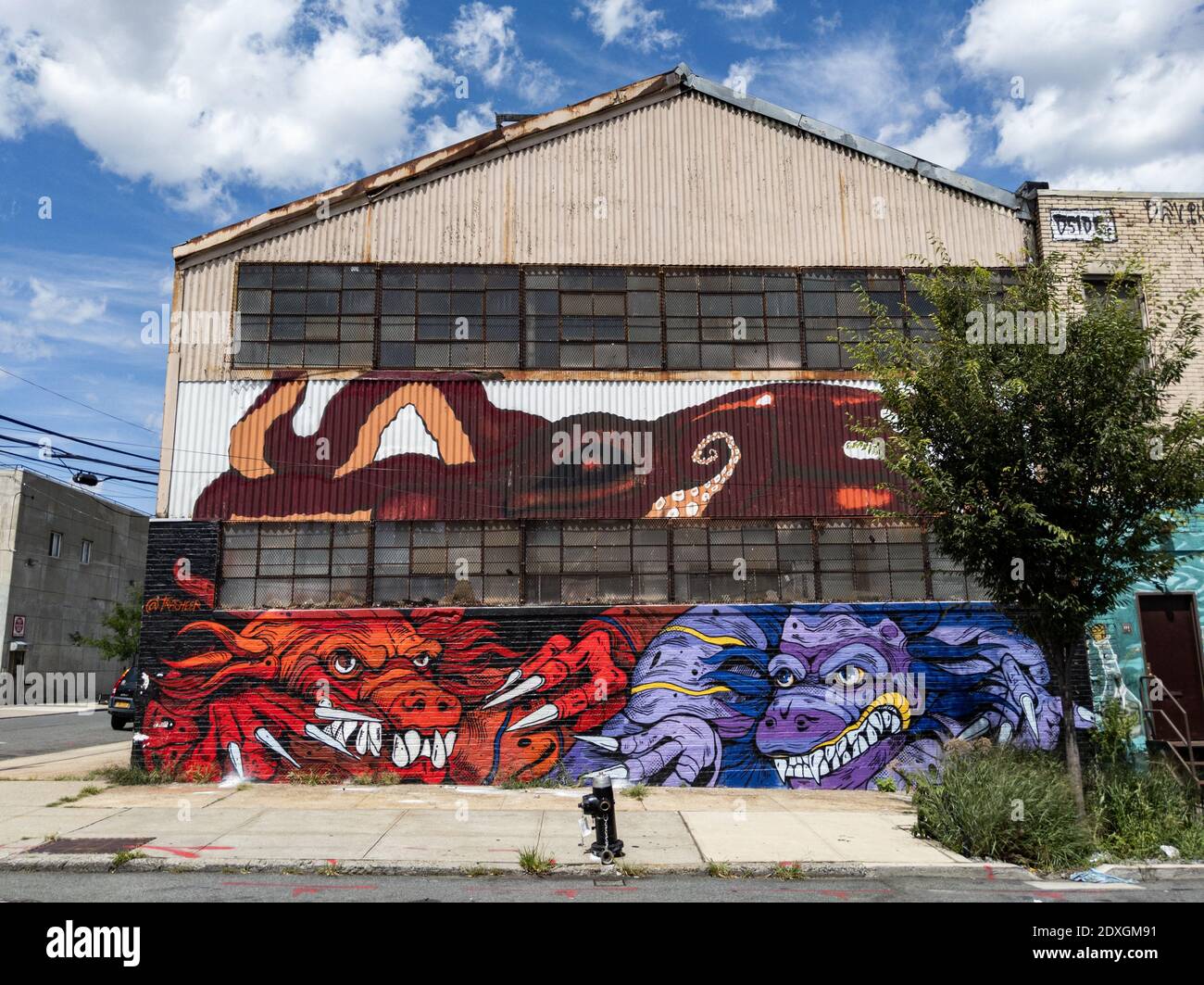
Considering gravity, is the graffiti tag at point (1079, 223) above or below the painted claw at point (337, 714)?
above

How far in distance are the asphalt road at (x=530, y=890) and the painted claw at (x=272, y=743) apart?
4.58 meters

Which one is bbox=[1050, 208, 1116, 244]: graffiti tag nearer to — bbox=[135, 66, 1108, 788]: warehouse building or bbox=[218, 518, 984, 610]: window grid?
bbox=[135, 66, 1108, 788]: warehouse building

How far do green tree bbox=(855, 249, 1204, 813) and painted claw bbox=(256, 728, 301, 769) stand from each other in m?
9.47

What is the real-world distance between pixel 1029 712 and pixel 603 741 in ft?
21.3

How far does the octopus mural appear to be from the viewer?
12.7 meters

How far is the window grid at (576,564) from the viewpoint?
13.3m

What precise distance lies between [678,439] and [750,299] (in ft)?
9.11

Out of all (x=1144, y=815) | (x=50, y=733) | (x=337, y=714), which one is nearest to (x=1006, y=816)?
(x=1144, y=815)

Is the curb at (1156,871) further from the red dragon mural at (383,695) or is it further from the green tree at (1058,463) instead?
the red dragon mural at (383,695)

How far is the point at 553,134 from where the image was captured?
1455 cm

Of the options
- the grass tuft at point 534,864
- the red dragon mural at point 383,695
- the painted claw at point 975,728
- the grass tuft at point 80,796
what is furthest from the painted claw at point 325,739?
the painted claw at point 975,728

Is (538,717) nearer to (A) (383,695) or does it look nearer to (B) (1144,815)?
(A) (383,695)
